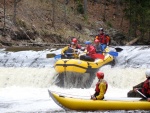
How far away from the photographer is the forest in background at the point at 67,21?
30.9 metres

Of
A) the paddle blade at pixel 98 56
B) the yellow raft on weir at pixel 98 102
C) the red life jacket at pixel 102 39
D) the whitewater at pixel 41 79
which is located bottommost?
the whitewater at pixel 41 79

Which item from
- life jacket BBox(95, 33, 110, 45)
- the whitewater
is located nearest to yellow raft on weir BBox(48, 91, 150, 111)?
the whitewater

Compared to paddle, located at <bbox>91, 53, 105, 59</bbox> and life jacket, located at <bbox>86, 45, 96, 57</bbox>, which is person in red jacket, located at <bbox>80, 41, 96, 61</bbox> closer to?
life jacket, located at <bbox>86, 45, 96, 57</bbox>

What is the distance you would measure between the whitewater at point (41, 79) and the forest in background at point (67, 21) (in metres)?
8.27

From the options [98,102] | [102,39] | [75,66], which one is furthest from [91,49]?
[98,102]

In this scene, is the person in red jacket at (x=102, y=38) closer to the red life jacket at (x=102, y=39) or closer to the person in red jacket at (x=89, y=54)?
the red life jacket at (x=102, y=39)

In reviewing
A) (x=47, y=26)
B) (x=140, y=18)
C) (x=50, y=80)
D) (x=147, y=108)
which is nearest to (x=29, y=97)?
(x=50, y=80)

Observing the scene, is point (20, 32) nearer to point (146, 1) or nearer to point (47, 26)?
point (47, 26)

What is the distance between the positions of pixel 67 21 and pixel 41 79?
Result: 1913cm

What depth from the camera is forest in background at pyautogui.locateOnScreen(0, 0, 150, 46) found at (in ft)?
101

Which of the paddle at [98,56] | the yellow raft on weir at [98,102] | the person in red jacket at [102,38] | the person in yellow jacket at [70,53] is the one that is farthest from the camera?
the person in red jacket at [102,38]

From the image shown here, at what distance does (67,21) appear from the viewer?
3666cm

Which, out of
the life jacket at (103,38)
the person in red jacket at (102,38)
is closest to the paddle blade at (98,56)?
the person in red jacket at (102,38)

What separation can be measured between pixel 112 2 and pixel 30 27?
52.8ft
